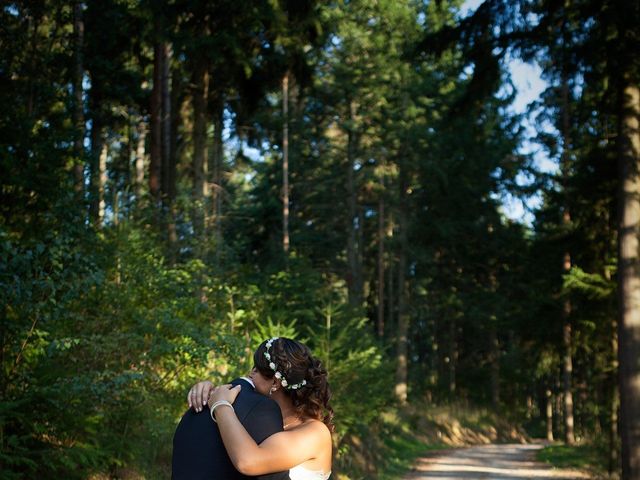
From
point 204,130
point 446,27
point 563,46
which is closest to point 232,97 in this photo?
point 204,130

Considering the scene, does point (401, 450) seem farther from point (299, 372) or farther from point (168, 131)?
point (299, 372)

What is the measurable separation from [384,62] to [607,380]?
51.3 ft

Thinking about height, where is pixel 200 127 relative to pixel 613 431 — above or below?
above

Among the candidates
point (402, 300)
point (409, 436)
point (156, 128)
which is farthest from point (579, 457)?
point (156, 128)

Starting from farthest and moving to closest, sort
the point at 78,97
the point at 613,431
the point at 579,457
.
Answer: the point at 579,457 → the point at 613,431 → the point at 78,97

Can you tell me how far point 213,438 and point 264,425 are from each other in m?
0.23

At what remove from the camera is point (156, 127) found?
18.7 meters

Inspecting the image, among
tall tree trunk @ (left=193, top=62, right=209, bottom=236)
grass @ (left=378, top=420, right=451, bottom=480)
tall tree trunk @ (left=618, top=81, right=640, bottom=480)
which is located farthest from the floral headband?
grass @ (left=378, top=420, right=451, bottom=480)

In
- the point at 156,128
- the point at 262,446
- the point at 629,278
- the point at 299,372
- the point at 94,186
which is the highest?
the point at 156,128

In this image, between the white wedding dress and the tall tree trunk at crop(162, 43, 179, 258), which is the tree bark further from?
the white wedding dress

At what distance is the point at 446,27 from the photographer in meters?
13.9

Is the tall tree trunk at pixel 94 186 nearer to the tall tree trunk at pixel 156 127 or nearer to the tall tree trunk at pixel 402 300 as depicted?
the tall tree trunk at pixel 156 127

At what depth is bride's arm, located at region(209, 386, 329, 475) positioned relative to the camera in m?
3.27

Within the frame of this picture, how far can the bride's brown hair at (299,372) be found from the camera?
365 cm
